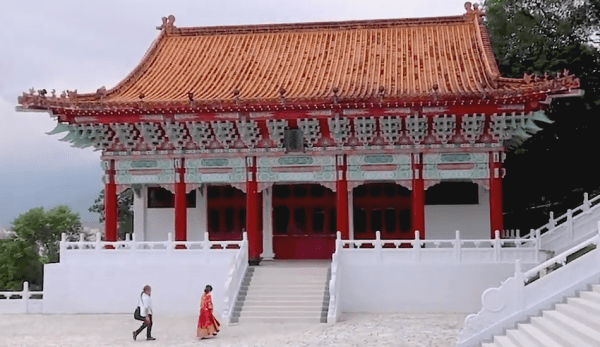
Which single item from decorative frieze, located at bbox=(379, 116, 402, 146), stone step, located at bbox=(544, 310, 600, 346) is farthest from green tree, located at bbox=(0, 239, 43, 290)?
stone step, located at bbox=(544, 310, 600, 346)

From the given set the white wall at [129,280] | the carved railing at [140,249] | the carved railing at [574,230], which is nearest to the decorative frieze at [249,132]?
the carved railing at [140,249]

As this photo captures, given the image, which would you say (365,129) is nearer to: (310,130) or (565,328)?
(310,130)

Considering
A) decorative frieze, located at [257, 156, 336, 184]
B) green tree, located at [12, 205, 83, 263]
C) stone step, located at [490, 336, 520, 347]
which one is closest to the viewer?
stone step, located at [490, 336, 520, 347]

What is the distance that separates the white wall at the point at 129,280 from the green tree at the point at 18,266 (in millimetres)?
24491

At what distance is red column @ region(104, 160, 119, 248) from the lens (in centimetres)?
2167

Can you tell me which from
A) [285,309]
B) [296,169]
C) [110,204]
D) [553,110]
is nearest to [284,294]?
[285,309]

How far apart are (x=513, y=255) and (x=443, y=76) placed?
6008mm

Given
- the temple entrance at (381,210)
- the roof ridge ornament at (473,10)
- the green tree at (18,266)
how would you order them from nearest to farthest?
the temple entrance at (381,210), the roof ridge ornament at (473,10), the green tree at (18,266)

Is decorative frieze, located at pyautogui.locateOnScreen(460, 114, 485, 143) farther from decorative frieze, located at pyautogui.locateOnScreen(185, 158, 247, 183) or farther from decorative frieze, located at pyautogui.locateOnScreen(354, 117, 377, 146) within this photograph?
decorative frieze, located at pyautogui.locateOnScreen(185, 158, 247, 183)

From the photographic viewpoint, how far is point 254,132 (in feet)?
69.0

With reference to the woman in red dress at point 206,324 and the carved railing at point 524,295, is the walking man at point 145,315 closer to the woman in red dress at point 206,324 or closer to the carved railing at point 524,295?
the woman in red dress at point 206,324

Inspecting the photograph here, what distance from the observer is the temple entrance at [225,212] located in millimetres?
22906

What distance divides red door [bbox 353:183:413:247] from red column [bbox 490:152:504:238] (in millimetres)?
2784

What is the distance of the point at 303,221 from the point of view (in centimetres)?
2278
